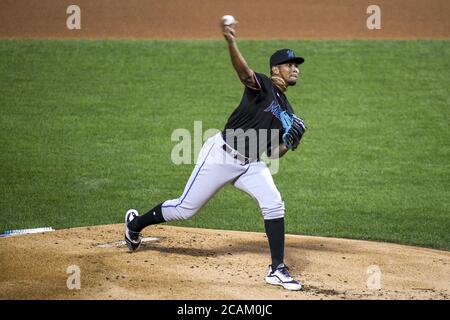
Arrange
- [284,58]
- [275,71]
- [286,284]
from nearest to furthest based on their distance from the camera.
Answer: [286,284] → [284,58] → [275,71]

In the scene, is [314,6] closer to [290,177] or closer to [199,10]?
[199,10]

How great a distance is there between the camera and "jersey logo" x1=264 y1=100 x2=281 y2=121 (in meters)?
6.05

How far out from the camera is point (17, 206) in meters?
9.02

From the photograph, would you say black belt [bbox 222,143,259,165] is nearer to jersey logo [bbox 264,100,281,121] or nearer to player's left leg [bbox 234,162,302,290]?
player's left leg [bbox 234,162,302,290]

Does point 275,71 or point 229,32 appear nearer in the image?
point 229,32

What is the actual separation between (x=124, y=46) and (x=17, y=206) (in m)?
6.86

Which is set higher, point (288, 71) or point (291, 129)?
point (288, 71)

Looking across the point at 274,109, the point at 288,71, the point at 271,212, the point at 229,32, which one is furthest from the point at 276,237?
the point at 229,32

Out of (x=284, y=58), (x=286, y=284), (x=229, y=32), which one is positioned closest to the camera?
(x=229, y=32)

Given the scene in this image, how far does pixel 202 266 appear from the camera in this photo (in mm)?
6316

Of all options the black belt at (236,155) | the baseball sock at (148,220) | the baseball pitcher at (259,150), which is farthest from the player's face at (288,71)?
the baseball sock at (148,220)

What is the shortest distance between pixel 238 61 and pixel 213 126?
6325 mm

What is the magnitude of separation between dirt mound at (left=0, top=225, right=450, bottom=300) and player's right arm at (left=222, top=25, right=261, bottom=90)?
58.3 inches

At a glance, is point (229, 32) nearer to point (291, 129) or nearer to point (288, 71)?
point (288, 71)
